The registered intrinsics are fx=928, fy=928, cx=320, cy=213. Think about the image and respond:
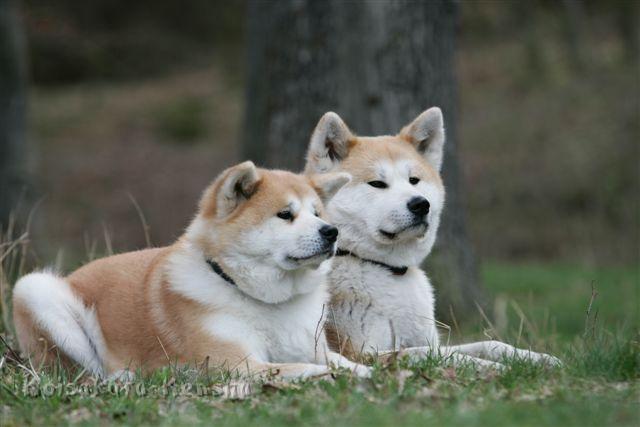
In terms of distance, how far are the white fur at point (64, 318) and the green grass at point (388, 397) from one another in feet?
1.03

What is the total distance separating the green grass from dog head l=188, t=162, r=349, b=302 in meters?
0.65

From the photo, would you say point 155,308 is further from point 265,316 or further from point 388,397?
Answer: point 388,397

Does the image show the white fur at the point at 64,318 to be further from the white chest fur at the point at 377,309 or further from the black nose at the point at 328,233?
the black nose at the point at 328,233

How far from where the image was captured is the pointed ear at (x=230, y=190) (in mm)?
5160

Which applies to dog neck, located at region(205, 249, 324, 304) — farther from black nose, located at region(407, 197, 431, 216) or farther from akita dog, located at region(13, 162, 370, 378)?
black nose, located at region(407, 197, 431, 216)

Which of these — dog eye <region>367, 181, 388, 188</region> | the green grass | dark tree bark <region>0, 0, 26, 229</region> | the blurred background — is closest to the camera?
the green grass

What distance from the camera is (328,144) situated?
6.12 meters

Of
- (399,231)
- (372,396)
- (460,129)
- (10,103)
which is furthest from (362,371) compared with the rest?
(460,129)

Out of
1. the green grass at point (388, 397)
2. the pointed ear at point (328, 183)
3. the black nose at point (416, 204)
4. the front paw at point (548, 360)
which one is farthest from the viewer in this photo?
the black nose at point (416, 204)

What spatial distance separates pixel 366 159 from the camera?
597cm

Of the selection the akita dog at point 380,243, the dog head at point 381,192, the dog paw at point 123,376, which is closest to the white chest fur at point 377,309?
the akita dog at point 380,243

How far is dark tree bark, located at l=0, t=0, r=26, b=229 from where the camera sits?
1313cm

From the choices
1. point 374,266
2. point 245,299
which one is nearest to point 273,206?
point 245,299

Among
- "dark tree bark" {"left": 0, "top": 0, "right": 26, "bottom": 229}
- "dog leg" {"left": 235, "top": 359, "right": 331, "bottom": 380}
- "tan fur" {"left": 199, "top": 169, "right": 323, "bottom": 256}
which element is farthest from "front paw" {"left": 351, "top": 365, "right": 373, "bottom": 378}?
"dark tree bark" {"left": 0, "top": 0, "right": 26, "bottom": 229}
